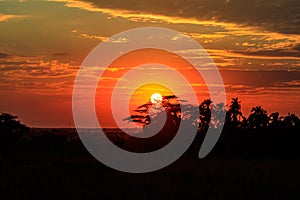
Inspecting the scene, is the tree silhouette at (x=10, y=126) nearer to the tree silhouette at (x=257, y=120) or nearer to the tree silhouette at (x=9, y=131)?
the tree silhouette at (x=9, y=131)

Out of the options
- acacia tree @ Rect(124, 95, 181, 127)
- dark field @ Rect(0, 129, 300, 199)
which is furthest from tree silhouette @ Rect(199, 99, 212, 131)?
dark field @ Rect(0, 129, 300, 199)

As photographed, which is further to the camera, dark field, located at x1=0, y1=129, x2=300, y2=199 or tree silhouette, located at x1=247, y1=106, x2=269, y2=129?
tree silhouette, located at x1=247, y1=106, x2=269, y2=129

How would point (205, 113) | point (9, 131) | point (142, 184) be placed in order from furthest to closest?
point (205, 113)
point (9, 131)
point (142, 184)

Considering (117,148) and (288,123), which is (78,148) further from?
(288,123)

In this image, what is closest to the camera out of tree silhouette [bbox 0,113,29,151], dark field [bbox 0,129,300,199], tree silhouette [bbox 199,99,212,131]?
dark field [bbox 0,129,300,199]

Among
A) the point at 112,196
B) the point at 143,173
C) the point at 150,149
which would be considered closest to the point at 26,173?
the point at 143,173

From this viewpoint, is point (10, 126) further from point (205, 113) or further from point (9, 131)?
point (205, 113)

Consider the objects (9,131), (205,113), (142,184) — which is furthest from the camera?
(205,113)

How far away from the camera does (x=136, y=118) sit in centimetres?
6247

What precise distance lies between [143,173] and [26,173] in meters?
5.86

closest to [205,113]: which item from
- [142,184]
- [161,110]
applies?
[161,110]

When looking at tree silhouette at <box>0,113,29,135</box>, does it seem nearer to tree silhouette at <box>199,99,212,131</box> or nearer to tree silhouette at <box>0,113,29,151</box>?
tree silhouette at <box>0,113,29,151</box>

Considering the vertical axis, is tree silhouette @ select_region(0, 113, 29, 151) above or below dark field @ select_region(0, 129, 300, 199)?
above

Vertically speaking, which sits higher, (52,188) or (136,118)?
(136,118)
